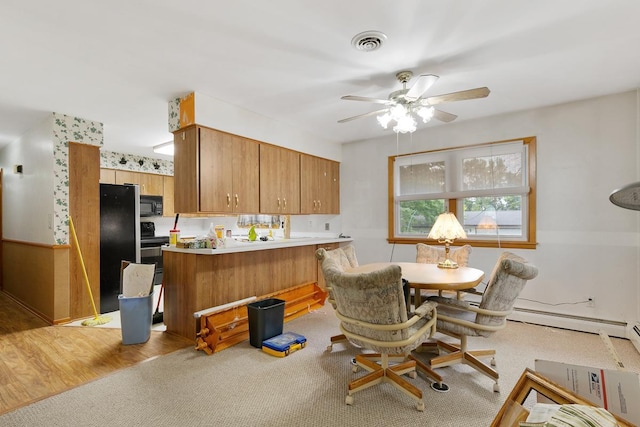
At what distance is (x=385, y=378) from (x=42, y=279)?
418cm

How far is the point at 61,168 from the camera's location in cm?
357

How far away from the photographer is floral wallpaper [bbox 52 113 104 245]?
3531 millimetres

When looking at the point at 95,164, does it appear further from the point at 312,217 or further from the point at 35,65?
the point at 312,217

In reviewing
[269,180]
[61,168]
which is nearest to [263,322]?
[269,180]

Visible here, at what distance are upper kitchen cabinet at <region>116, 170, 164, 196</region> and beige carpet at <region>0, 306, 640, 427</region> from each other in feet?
13.0

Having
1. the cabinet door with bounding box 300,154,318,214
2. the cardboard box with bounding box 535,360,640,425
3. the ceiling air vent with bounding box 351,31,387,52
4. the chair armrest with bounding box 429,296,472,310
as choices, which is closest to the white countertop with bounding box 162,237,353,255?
the cabinet door with bounding box 300,154,318,214

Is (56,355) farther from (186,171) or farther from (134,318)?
(186,171)

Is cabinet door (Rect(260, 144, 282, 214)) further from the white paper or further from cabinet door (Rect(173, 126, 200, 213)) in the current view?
the white paper

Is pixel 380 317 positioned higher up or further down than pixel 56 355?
higher up

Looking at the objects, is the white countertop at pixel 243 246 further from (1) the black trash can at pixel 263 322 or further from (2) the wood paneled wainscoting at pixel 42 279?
(2) the wood paneled wainscoting at pixel 42 279

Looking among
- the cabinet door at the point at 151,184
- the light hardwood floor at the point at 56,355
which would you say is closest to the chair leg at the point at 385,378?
the light hardwood floor at the point at 56,355

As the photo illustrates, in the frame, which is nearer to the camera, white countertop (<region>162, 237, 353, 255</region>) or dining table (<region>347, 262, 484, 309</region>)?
dining table (<region>347, 262, 484, 309</region>)

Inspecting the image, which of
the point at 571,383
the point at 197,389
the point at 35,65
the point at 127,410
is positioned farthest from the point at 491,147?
the point at 35,65

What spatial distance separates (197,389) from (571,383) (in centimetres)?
216
